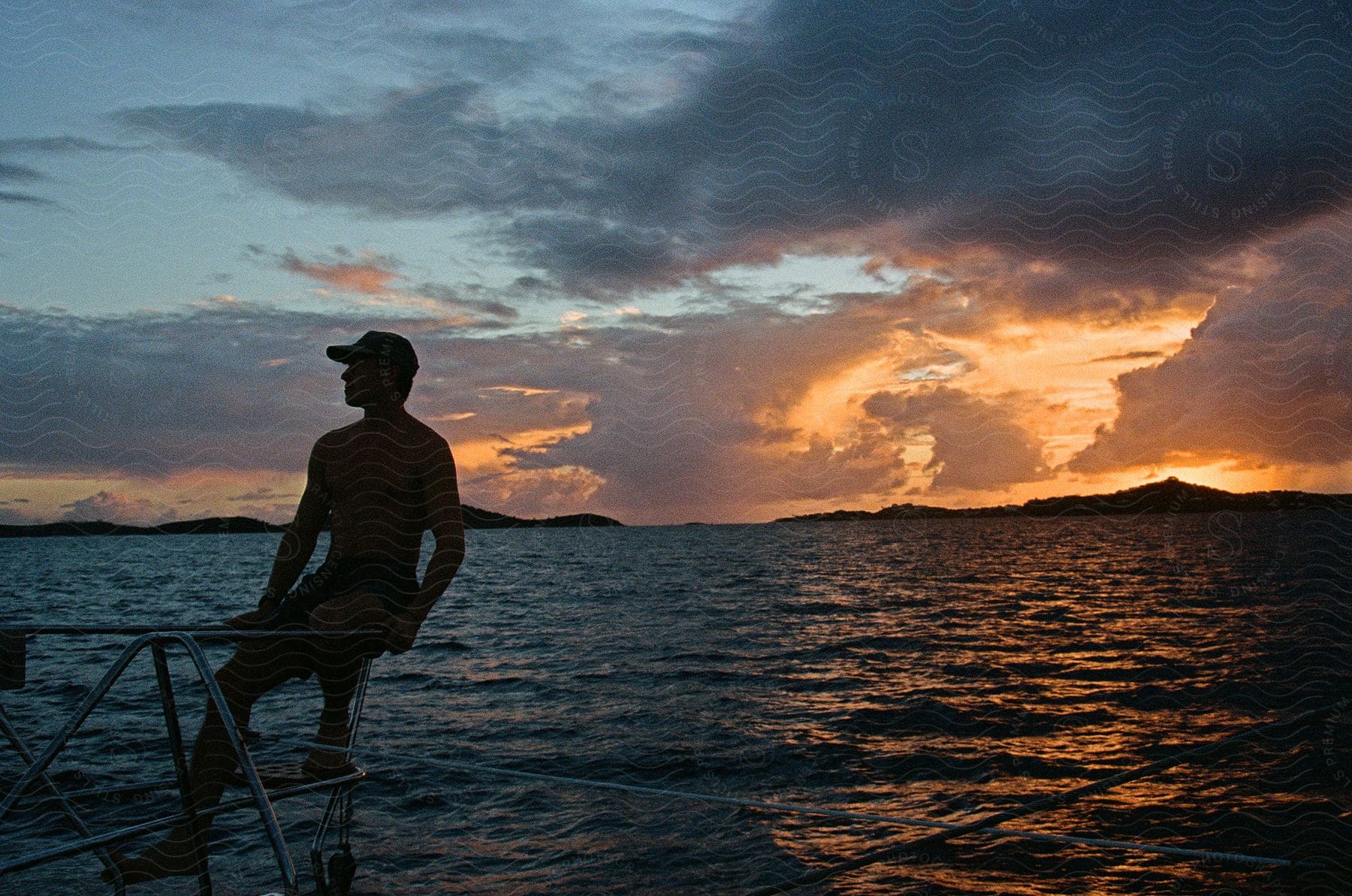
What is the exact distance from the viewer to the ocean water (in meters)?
7.59

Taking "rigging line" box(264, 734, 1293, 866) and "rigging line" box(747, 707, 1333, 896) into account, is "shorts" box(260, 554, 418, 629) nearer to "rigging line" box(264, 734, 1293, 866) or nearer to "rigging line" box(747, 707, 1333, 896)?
"rigging line" box(264, 734, 1293, 866)

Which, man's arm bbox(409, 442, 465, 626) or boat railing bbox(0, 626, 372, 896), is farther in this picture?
man's arm bbox(409, 442, 465, 626)

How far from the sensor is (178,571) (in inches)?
2901

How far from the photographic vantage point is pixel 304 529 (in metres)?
4.29

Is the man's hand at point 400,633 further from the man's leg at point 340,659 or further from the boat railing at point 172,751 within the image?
the boat railing at point 172,751

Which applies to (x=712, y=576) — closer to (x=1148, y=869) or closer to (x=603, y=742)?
(x=603, y=742)

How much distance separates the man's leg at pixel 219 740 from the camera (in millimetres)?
3645

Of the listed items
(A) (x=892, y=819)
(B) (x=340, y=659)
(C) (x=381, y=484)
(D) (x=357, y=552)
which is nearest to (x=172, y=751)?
(B) (x=340, y=659)

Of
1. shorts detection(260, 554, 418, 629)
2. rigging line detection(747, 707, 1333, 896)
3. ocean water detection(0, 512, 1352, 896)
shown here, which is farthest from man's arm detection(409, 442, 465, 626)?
ocean water detection(0, 512, 1352, 896)

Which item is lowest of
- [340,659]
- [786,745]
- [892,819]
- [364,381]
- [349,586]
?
[786,745]

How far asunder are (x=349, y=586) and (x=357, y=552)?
150mm

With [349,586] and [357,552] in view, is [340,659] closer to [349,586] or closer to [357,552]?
[349,586]

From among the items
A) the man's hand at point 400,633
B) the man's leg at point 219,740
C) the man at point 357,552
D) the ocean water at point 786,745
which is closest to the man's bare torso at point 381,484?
the man at point 357,552

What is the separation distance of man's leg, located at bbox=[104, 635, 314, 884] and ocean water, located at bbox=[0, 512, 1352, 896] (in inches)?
153
